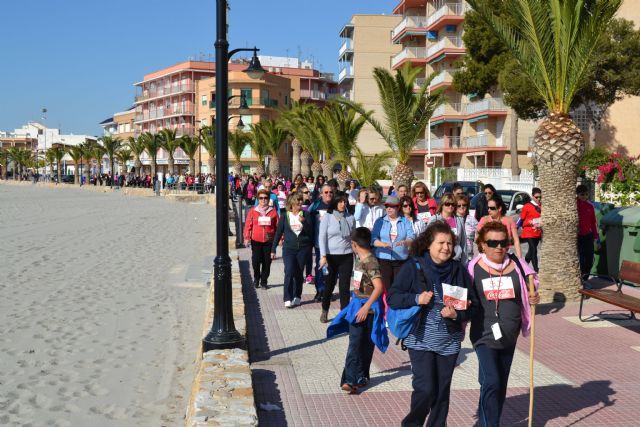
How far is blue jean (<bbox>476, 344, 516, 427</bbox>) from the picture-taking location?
4602 mm

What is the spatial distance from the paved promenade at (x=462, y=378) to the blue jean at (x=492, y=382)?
76 cm

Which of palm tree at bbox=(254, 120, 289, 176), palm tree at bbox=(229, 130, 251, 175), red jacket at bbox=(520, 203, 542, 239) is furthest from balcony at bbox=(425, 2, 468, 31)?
red jacket at bbox=(520, 203, 542, 239)

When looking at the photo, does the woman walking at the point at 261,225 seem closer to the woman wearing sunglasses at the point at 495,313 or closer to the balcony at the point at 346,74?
the woman wearing sunglasses at the point at 495,313

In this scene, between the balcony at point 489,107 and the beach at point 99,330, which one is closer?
the beach at point 99,330

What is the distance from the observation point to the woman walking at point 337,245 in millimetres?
8672

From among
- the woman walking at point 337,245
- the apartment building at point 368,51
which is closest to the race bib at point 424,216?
the woman walking at point 337,245

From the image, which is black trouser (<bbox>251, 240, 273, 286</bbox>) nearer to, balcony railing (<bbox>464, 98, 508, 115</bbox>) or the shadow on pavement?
the shadow on pavement

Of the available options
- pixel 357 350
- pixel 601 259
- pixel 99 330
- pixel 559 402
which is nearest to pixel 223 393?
pixel 357 350

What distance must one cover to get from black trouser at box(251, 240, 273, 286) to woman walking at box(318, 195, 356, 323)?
2.76 m

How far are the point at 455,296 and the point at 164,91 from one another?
98.0m

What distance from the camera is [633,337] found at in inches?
320

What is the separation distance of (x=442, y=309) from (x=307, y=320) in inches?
196

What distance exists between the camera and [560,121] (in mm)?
10531

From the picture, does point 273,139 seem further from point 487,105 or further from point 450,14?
point 450,14
